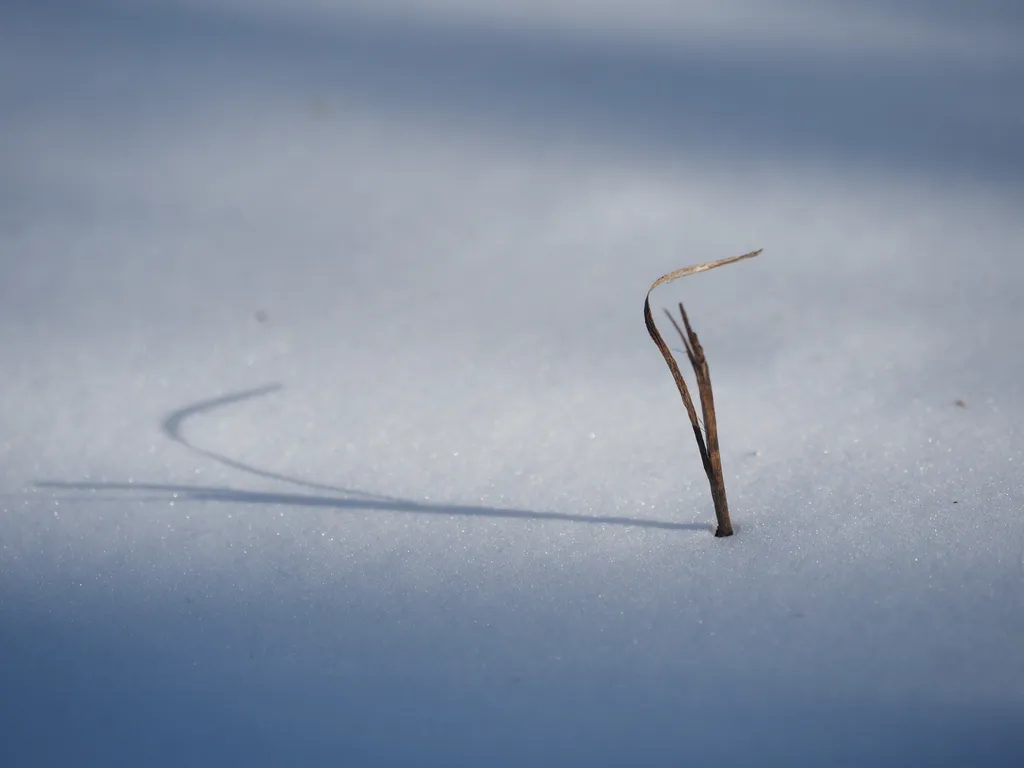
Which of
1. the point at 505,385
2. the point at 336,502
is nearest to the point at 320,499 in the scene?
the point at 336,502

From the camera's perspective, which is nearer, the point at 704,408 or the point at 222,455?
the point at 704,408

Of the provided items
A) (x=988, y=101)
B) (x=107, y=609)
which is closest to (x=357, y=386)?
(x=107, y=609)

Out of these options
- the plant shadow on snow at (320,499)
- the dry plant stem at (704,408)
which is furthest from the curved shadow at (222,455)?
the dry plant stem at (704,408)

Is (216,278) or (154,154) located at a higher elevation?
(154,154)

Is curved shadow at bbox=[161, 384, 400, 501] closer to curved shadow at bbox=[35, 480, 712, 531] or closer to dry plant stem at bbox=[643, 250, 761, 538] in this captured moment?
curved shadow at bbox=[35, 480, 712, 531]

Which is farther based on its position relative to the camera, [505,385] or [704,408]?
[505,385]

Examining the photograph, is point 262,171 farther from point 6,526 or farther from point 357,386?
point 6,526

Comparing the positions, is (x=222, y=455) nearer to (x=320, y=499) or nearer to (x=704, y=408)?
(x=320, y=499)

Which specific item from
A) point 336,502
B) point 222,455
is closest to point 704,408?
point 336,502
